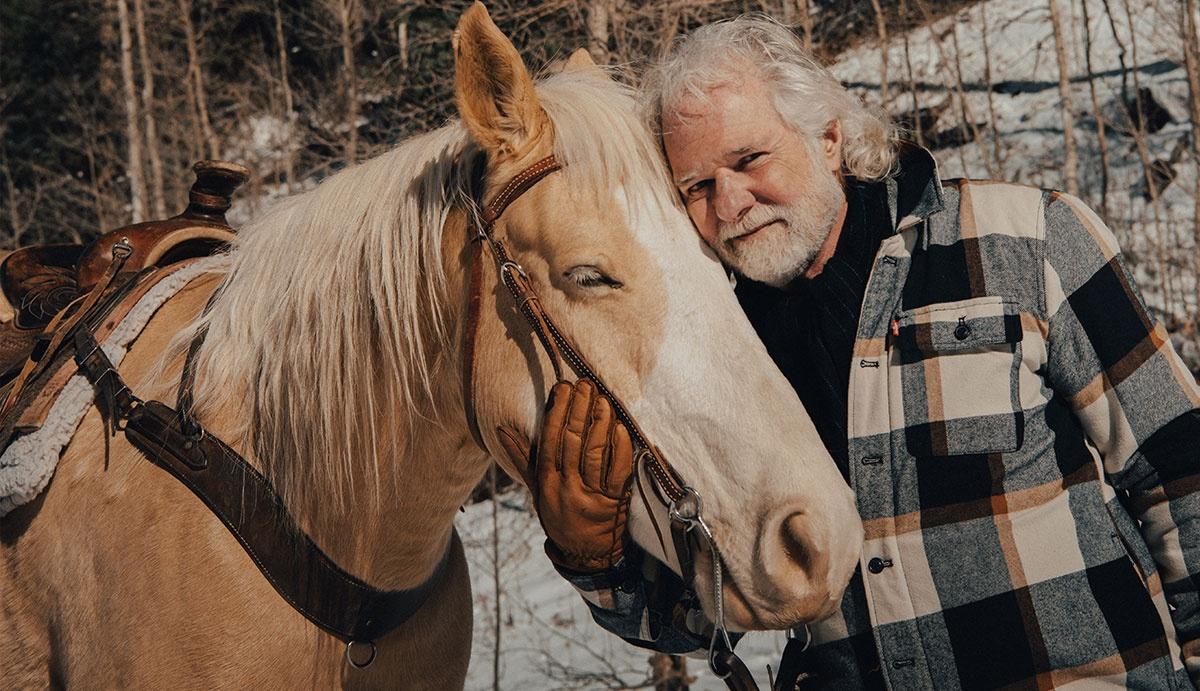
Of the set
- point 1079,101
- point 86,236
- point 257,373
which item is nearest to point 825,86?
point 257,373

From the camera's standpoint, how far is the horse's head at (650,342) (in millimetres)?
1454

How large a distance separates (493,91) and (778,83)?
627 millimetres

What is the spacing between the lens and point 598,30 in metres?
5.25

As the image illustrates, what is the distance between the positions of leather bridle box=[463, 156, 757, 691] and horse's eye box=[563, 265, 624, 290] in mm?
80

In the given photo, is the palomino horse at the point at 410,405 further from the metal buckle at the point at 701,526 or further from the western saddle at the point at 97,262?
the western saddle at the point at 97,262

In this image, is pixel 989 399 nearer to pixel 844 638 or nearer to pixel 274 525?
pixel 844 638

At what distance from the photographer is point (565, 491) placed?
Result: 1.57 m

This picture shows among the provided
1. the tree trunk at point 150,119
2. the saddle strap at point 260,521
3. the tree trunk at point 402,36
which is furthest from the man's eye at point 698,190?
the tree trunk at point 150,119

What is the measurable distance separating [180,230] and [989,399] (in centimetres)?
197

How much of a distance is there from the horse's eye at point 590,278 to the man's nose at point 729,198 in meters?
0.30

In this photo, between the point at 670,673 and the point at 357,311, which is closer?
the point at 357,311

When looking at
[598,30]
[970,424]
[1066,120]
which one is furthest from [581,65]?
[1066,120]

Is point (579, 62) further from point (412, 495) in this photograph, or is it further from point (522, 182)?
point (412, 495)

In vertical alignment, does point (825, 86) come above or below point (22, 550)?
above
